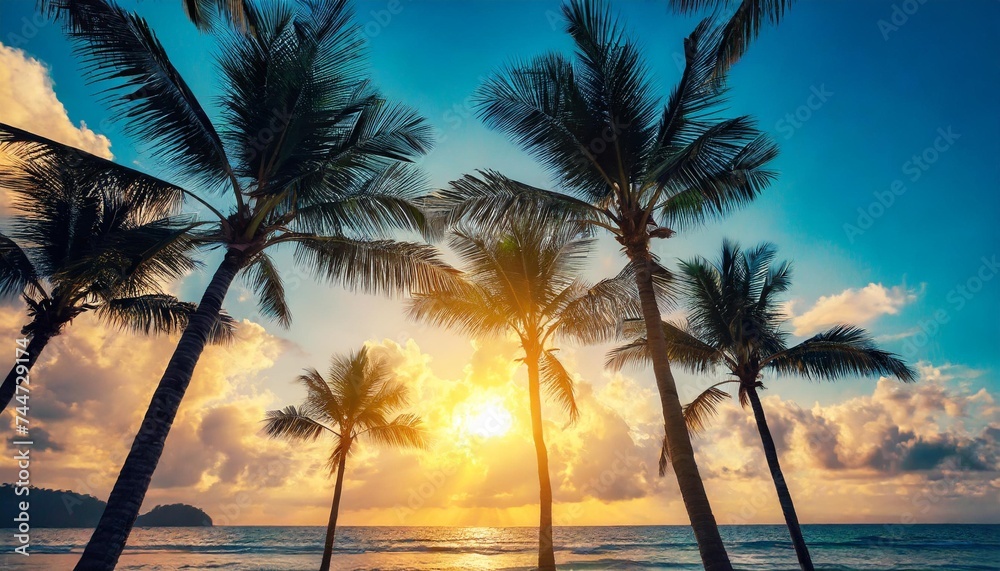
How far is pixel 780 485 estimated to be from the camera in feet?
44.3

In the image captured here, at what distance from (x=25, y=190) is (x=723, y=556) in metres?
14.1

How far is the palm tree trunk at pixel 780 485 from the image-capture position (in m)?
12.8

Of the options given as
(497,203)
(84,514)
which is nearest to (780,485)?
(497,203)

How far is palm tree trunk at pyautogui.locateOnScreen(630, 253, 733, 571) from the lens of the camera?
5.73m

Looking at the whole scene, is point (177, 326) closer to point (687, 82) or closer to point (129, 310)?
point (129, 310)

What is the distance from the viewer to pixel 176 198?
24.6 feet

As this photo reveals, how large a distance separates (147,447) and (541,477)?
8.54 m

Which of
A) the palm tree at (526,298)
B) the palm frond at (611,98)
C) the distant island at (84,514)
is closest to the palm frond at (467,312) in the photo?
the palm tree at (526,298)

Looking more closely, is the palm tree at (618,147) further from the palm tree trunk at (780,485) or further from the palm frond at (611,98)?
the palm tree trunk at (780,485)

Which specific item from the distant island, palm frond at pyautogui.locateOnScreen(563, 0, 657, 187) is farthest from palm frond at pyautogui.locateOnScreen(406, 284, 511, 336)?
the distant island

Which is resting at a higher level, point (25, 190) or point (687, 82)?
point (687, 82)

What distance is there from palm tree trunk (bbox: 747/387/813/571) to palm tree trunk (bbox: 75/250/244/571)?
14.0 metres

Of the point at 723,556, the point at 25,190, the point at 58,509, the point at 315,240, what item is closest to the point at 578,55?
the point at 315,240

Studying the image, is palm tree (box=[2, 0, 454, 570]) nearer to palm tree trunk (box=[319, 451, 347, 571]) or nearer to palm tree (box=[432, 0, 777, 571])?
palm tree (box=[432, 0, 777, 571])
